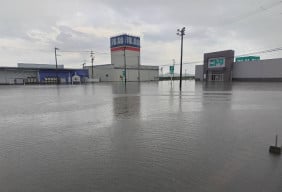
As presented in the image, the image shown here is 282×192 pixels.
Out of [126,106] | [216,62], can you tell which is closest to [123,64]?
[216,62]

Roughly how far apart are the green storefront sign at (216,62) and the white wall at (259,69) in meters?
3.36

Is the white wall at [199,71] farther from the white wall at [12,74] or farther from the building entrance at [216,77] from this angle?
the white wall at [12,74]

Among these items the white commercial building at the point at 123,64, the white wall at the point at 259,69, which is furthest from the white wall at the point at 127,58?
the white wall at the point at 259,69

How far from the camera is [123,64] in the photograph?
59844 mm

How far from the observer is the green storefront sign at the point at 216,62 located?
45.3m

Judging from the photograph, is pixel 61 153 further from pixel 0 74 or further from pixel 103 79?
pixel 103 79

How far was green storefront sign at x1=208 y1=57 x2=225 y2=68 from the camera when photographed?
45325 millimetres

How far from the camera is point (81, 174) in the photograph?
9.92ft

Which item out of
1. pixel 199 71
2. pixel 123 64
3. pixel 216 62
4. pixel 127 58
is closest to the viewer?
pixel 216 62

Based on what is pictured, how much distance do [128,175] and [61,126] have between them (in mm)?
3860

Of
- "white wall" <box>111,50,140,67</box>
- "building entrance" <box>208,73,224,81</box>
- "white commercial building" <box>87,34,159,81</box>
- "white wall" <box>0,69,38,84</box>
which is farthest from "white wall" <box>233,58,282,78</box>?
"white wall" <box>0,69,38,84</box>

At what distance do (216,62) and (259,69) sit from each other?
9682 mm

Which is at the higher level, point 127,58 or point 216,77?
point 127,58

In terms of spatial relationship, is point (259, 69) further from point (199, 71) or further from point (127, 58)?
point (127, 58)
